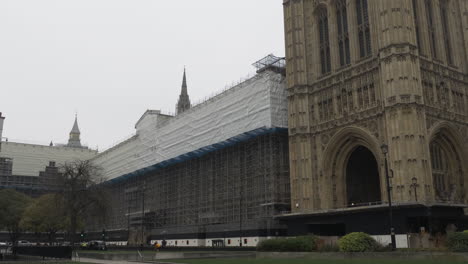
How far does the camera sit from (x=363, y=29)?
2094 inches

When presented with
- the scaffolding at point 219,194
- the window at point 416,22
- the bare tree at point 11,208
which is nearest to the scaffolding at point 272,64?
the scaffolding at point 219,194

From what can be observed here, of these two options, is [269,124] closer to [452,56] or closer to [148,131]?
[452,56]

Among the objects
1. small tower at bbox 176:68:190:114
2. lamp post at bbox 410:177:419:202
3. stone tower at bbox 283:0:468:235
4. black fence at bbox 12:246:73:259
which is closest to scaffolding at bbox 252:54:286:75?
stone tower at bbox 283:0:468:235

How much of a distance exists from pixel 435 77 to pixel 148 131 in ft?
178

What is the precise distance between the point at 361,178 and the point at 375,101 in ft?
38.2

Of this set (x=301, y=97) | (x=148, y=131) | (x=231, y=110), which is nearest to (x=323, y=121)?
(x=301, y=97)

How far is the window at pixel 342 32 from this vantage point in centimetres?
5502

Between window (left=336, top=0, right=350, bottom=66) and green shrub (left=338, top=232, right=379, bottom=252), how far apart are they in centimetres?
2459

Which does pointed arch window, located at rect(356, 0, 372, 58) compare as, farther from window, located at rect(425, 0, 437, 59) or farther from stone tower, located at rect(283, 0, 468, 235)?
window, located at rect(425, 0, 437, 59)

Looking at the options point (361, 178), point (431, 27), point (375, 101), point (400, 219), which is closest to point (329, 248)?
point (400, 219)

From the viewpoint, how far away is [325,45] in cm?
5825

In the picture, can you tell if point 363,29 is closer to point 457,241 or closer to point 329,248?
point 329,248

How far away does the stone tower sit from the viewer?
150ft

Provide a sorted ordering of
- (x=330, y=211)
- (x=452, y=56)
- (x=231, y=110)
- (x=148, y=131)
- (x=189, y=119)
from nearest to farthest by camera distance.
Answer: (x=330, y=211)
(x=452, y=56)
(x=231, y=110)
(x=189, y=119)
(x=148, y=131)
